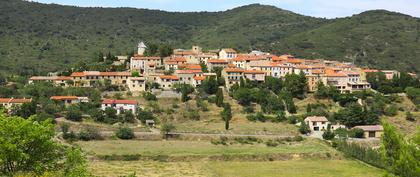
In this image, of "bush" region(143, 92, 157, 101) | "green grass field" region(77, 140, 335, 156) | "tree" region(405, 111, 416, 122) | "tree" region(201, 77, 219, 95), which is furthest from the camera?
"tree" region(201, 77, 219, 95)

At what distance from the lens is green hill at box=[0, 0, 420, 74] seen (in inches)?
4833

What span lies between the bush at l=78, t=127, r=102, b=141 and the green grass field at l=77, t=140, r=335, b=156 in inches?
47.5

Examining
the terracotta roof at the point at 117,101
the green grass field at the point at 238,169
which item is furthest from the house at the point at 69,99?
the green grass field at the point at 238,169

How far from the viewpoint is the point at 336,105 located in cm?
7756

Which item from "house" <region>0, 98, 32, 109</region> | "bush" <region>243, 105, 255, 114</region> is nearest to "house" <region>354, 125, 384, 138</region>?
"bush" <region>243, 105, 255, 114</region>

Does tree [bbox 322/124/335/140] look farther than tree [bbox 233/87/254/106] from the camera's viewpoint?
No

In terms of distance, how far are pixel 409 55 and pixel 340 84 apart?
169ft

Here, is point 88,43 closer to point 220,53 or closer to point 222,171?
point 220,53

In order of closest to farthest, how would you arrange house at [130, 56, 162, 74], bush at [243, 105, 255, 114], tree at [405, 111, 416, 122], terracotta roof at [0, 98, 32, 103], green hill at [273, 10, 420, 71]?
1. terracotta roof at [0, 98, 32, 103]
2. bush at [243, 105, 255, 114]
3. tree at [405, 111, 416, 122]
4. house at [130, 56, 162, 74]
5. green hill at [273, 10, 420, 71]

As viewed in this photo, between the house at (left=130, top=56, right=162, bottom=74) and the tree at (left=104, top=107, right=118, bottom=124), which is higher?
the house at (left=130, top=56, right=162, bottom=74)

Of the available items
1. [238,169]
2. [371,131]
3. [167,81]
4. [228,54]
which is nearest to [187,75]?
[167,81]

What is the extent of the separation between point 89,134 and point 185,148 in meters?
11.0

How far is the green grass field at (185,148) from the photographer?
56.9 m

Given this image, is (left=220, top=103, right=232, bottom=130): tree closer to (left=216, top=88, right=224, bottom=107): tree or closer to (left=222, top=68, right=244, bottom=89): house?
(left=216, top=88, right=224, bottom=107): tree
